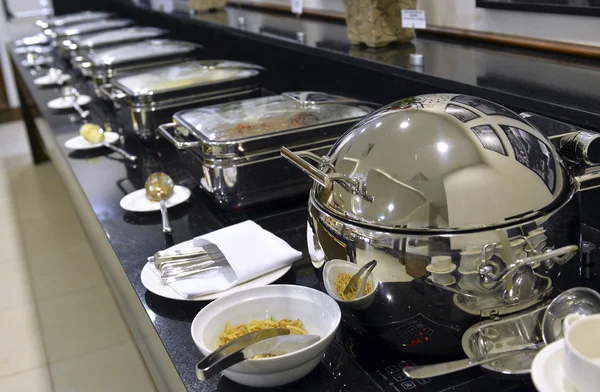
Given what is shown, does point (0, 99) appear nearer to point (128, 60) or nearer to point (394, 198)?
point (128, 60)

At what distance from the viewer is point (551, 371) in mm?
520

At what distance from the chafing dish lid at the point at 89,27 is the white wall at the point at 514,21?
178 cm

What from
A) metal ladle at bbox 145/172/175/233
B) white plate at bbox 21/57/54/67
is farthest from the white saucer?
white plate at bbox 21/57/54/67

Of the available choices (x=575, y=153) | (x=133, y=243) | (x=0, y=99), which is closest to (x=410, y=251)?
(x=575, y=153)

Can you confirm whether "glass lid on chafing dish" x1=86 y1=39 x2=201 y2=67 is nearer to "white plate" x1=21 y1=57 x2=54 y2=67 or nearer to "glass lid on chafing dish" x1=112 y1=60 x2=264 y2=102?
"glass lid on chafing dish" x1=112 y1=60 x2=264 y2=102

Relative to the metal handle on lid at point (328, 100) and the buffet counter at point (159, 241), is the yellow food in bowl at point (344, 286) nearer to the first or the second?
the buffet counter at point (159, 241)

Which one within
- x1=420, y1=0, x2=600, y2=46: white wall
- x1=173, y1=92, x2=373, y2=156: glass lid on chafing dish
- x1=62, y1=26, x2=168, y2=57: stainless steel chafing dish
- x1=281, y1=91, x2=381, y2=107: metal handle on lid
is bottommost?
x1=173, y1=92, x2=373, y2=156: glass lid on chafing dish

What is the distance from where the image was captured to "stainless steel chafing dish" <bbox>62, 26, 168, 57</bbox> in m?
2.32

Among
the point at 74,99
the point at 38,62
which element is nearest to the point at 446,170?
the point at 74,99

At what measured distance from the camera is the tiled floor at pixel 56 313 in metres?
1.75

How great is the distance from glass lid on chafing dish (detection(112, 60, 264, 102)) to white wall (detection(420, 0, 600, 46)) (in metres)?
0.47

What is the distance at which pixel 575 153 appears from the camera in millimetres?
762

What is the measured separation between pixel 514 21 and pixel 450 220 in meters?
0.74

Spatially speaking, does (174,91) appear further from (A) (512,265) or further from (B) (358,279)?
(A) (512,265)
